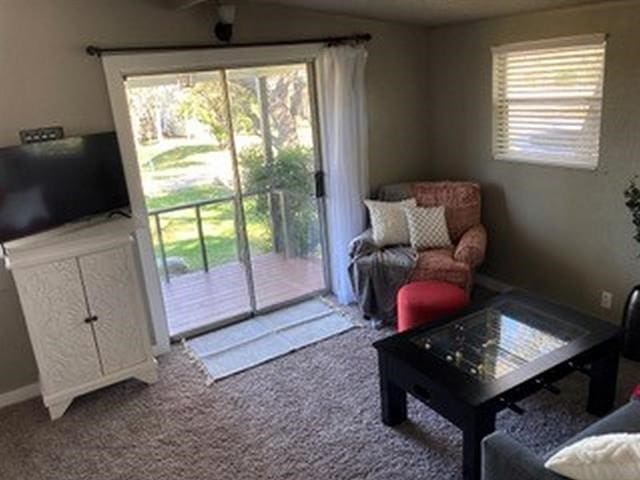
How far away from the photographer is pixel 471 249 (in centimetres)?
371

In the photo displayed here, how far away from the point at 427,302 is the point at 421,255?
58 cm

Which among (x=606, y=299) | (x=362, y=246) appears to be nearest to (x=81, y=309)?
(x=362, y=246)

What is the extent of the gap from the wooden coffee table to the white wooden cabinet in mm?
1581

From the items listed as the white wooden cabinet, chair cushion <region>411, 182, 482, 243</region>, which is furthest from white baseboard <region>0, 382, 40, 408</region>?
chair cushion <region>411, 182, 482, 243</region>

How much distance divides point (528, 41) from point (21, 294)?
352cm

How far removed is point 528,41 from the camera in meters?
3.59

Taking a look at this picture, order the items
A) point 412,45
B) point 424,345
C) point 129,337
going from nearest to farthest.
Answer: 1. point 424,345
2. point 129,337
3. point 412,45

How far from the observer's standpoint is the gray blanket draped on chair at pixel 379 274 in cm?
377

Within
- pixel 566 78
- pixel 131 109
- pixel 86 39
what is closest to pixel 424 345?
pixel 566 78

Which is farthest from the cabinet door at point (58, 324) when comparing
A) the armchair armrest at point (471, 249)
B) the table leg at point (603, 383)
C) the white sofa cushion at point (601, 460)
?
the table leg at point (603, 383)

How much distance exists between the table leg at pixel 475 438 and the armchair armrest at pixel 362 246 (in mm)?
1858

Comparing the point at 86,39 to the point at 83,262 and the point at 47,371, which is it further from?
the point at 47,371

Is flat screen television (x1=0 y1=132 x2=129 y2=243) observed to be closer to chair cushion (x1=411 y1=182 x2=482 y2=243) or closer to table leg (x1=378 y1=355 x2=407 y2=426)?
table leg (x1=378 y1=355 x2=407 y2=426)

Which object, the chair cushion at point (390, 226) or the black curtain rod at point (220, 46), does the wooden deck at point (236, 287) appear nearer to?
the chair cushion at point (390, 226)
